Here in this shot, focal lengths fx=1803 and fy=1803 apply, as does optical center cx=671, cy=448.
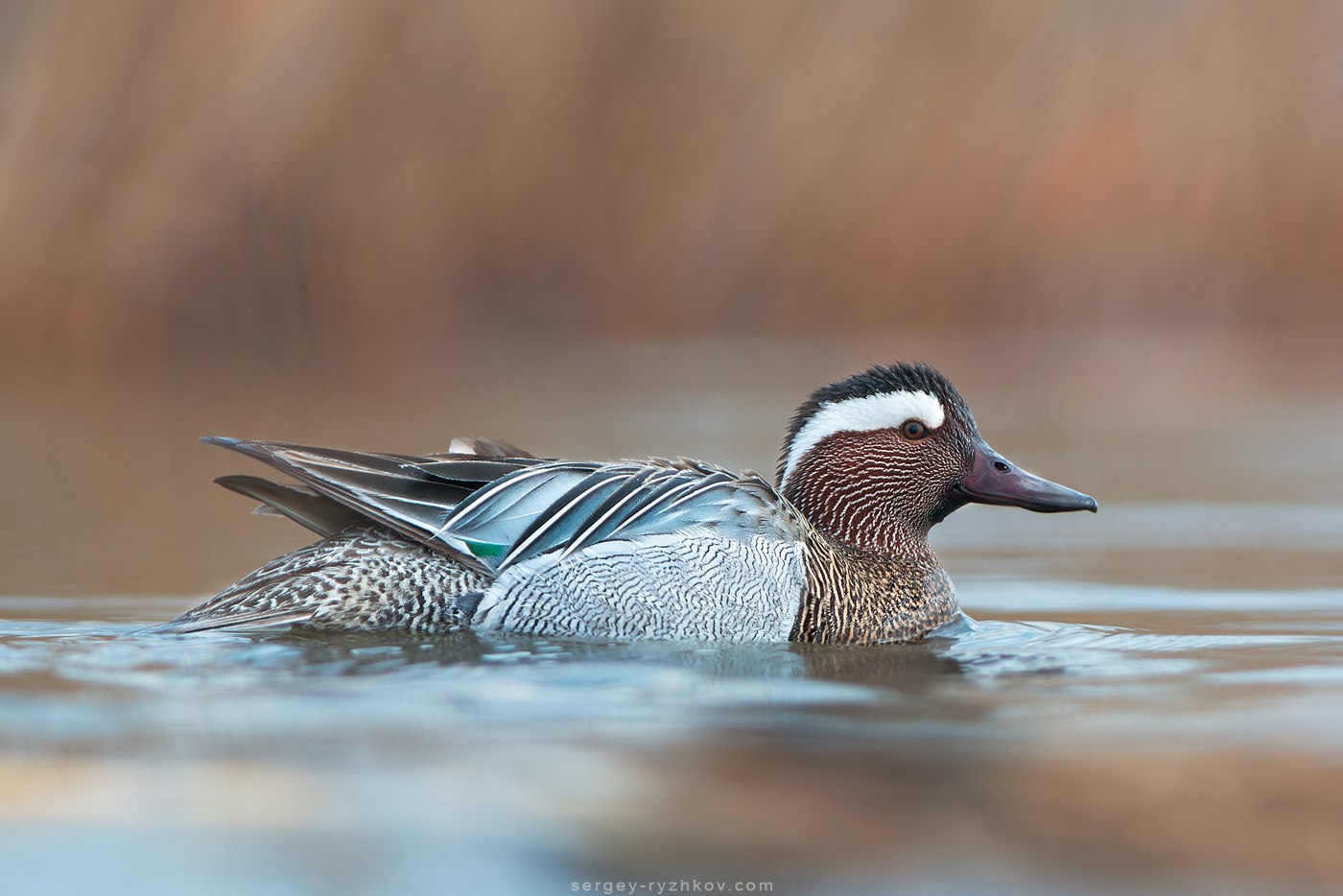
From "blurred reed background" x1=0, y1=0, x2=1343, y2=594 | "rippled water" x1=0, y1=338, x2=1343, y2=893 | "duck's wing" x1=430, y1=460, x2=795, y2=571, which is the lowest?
"rippled water" x1=0, y1=338, x2=1343, y2=893

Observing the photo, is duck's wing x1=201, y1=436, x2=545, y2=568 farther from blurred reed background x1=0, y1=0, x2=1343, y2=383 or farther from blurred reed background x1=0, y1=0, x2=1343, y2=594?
blurred reed background x1=0, y1=0, x2=1343, y2=383

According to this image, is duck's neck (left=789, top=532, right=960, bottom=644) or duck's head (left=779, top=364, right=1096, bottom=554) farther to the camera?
duck's head (left=779, top=364, right=1096, bottom=554)

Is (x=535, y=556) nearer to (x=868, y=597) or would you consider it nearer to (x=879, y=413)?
(x=868, y=597)

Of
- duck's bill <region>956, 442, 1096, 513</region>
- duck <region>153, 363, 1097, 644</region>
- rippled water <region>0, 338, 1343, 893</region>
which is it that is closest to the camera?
rippled water <region>0, 338, 1343, 893</region>

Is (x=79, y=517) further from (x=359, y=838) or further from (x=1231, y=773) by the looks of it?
(x=1231, y=773)

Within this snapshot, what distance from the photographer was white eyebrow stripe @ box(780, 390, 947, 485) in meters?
5.44

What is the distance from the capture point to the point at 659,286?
1321cm

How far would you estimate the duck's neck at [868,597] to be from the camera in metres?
4.98

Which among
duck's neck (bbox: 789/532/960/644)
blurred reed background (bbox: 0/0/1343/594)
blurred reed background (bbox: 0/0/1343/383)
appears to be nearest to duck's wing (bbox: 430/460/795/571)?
duck's neck (bbox: 789/532/960/644)

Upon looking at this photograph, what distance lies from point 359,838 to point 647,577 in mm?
1912

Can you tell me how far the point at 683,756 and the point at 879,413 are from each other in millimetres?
2244

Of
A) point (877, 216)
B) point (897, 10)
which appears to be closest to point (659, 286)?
point (877, 216)

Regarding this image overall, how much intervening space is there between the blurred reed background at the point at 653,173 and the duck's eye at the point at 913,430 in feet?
18.5

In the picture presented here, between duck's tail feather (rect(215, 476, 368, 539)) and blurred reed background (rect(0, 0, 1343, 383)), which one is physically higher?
blurred reed background (rect(0, 0, 1343, 383))
